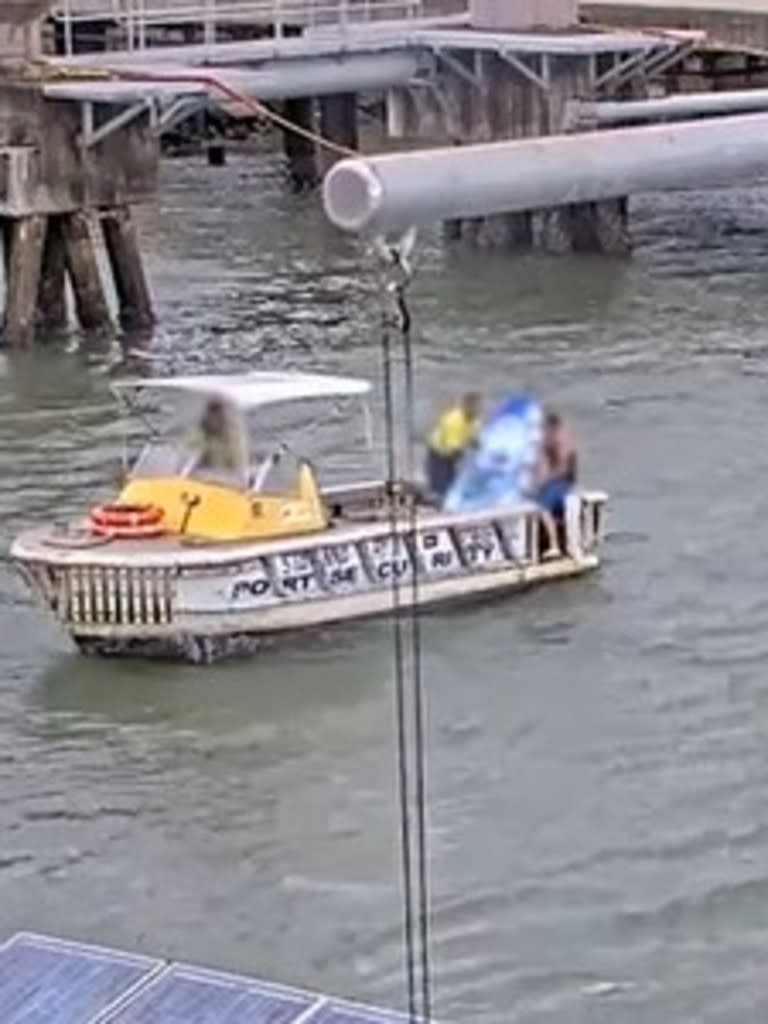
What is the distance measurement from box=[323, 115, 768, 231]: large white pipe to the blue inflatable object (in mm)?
210

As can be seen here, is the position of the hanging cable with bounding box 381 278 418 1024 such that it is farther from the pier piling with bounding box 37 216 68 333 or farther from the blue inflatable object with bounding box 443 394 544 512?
the pier piling with bounding box 37 216 68 333

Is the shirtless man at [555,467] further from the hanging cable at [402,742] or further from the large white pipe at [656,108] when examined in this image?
the hanging cable at [402,742]

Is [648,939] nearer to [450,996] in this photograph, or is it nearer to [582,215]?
[450,996]

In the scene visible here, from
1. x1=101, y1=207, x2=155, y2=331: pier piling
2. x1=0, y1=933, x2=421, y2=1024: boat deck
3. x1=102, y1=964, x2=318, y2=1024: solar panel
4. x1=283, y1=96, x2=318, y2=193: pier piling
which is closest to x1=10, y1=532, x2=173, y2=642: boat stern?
x1=0, y1=933, x2=421, y2=1024: boat deck

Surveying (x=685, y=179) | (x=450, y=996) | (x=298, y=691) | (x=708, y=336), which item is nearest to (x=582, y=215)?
(x=708, y=336)

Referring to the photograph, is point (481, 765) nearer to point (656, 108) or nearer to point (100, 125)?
point (656, 108)

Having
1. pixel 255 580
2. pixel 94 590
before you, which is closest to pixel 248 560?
pixel 255 580

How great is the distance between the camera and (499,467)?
8.70 ft

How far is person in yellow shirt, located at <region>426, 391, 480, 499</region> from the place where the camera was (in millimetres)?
2707

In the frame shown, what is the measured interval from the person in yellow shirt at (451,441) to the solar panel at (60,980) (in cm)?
443

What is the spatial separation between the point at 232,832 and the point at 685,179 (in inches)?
327

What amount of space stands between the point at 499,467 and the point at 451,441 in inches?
3.6

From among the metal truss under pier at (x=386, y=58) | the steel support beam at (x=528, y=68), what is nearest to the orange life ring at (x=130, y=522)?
the metal truss under pier at (x=386, y=58)

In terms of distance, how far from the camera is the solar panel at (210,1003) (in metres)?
6.98
